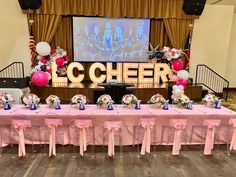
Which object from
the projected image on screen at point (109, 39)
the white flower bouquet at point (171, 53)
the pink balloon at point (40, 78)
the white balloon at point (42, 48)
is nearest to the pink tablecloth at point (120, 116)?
the pink balloon at point (40, 78)

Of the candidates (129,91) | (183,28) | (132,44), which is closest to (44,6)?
(132,44)

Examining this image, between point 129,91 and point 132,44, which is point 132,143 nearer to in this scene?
point 129,91

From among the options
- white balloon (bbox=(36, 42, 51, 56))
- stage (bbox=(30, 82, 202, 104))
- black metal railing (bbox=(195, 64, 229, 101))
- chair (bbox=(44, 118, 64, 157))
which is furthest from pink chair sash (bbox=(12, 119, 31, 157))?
black metal railing (bbox=(195, 64, 229, 101))

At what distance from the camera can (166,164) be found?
10.7 ft

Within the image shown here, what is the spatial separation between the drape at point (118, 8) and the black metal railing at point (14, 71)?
1988 millimetres

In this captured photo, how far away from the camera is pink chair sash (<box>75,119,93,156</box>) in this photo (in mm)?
3259

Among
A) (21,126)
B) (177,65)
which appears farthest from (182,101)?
(177,65)

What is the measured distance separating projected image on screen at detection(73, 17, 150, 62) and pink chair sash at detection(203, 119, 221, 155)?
4.84 metres

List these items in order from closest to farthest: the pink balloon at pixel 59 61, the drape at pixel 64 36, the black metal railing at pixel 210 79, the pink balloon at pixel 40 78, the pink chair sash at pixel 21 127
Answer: the pink chair sash at pixel 21 127
the pink balloon at pixel 40 78
the pink balloon at pixel 59 61
the drape at pixel 64 36
the black metal railing at pixel 210 79

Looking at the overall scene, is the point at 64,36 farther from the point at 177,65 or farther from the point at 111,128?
the point at 111,128

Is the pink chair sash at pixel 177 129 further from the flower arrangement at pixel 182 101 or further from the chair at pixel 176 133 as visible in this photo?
the flower arrangement at pixel 182 101

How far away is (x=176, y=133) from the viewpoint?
11.4ft

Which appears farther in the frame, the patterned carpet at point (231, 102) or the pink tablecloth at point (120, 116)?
the patterned carpet at point (231, 102)

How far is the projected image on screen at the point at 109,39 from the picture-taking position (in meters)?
7.65
